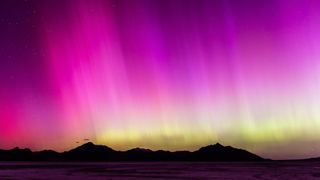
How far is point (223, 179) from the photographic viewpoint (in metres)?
53.7

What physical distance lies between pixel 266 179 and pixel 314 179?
5392 mm

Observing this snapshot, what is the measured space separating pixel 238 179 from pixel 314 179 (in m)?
8.67

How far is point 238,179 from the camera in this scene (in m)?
53.3

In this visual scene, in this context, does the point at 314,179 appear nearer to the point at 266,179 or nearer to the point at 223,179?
the point at 266,179

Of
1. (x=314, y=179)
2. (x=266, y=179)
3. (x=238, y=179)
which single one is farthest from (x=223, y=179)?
(x=314, y=179)

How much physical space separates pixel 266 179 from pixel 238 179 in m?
3.47

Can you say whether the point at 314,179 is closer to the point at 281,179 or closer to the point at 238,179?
the point at 281,179

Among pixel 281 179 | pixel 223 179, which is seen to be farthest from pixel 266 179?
pixel 223 179

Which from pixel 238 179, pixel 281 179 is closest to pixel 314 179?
pixel 281 179

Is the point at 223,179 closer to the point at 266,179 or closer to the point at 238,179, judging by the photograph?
the point at 238,179

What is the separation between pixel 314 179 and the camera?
173ft

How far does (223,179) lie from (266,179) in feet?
16.8

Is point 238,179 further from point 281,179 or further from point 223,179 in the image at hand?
point 281,179

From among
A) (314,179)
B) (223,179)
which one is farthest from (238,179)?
(314,179)
